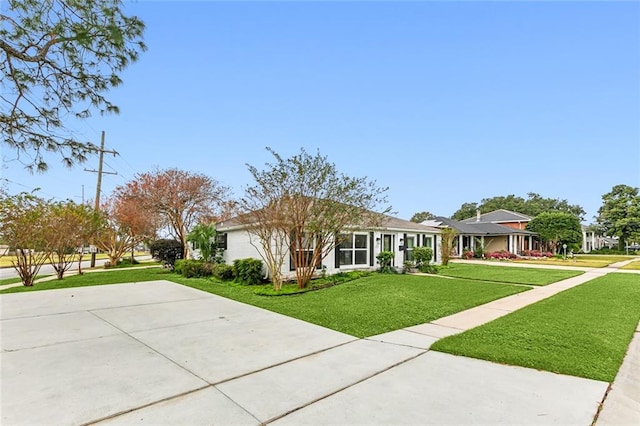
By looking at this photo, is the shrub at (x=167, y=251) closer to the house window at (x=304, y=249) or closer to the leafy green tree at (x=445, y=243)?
the house window at (x=304, y=249)

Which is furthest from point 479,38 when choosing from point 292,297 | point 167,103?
point 167,103

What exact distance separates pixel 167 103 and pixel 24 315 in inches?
328

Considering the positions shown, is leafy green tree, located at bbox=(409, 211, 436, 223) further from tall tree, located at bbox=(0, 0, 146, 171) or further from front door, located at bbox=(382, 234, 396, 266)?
tall tree, located at bbox=(0, 0, 146, 171)

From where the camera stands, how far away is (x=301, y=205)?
10219 mm

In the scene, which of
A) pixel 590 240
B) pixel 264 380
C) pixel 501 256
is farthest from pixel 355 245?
pixel 590 240

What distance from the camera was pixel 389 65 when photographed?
1358 centimetres

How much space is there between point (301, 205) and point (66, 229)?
33.9 ft

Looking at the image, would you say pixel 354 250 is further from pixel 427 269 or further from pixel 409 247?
pixel 409 247

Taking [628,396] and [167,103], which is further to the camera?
[167,103]

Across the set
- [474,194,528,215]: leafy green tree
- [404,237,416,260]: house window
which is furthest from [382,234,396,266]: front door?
[474,194,528,215]: leafy green tree

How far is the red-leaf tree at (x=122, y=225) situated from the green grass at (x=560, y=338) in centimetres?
2105

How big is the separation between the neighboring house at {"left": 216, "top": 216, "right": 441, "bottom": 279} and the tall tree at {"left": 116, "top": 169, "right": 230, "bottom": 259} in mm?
5349

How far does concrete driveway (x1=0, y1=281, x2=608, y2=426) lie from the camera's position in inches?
116

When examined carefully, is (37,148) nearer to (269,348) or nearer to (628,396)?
(269,348)
